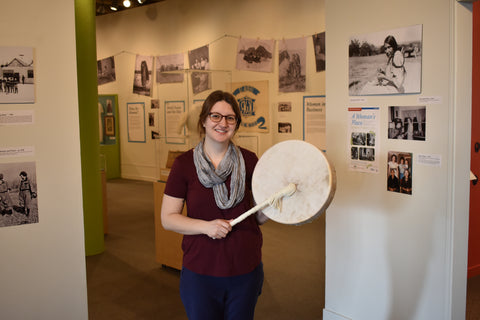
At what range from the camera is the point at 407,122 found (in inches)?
110

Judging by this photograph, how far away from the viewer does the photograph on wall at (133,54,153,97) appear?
10633 millimetres

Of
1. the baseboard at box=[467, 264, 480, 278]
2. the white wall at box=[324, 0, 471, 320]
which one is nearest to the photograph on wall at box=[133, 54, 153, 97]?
the white wall at box=[324, 0, 471, 320]

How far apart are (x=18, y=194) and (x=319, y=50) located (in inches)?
212

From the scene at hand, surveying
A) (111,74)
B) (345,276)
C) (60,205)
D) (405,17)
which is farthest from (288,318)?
(111,74)

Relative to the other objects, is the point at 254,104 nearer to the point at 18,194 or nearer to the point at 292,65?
the point at 292,65

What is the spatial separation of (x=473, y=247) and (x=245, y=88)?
15.9 ft

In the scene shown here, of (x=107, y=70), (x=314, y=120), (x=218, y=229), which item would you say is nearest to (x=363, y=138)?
(x=218, y=229)

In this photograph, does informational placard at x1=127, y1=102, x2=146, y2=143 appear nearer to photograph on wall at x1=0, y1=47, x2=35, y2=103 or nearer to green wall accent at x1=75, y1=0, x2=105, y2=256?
green wall accent at x1=75, y1=0, x2=105, y2=256

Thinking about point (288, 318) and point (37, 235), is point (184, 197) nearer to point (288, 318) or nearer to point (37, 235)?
point (37, 235)

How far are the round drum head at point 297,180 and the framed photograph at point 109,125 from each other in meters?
10.4

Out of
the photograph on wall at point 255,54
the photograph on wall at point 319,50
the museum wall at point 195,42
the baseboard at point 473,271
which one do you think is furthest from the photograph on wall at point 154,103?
the baseboard at point 473,271

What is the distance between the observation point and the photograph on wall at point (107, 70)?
11.6m

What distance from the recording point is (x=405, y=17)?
8.96 feet

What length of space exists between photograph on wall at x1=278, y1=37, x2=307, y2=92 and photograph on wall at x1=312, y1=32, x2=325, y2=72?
223 mm
